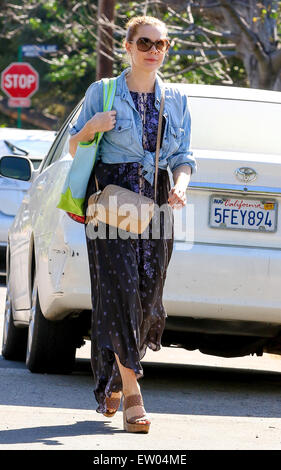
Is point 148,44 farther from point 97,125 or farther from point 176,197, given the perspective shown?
point 176,197

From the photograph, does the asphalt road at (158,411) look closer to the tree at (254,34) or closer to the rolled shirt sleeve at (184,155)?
the rolled shirt sleeve at (184,155)

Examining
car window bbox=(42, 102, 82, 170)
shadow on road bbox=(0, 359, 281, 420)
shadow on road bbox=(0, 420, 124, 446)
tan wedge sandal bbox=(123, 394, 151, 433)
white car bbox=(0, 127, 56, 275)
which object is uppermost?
car window bbox=(42, 102, 82, 170)

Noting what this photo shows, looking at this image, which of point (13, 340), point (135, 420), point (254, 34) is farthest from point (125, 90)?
point (254, 34)

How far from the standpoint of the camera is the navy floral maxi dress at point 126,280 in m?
5.72

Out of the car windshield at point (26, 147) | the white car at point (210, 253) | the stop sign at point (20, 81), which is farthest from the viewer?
the stop sign at point (20, 81)

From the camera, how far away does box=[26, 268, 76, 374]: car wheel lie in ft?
24.0

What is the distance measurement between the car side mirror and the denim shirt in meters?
2.38

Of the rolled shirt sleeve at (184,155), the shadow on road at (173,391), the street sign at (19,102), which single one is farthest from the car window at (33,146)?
the street sign at (19,102)

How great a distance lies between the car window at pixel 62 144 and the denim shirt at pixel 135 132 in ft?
4.82

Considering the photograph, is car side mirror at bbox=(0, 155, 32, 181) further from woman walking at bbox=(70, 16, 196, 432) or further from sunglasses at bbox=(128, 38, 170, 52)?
sunglasses at bbox=(128, 38, 170, 52)

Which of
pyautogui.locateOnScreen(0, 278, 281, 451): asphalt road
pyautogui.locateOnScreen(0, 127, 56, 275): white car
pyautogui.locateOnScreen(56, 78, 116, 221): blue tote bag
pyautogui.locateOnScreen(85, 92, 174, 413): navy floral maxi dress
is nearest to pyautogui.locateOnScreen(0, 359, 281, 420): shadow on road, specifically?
pyautogui.locateOnScreen(0, 278, 281, 451): asphalt road

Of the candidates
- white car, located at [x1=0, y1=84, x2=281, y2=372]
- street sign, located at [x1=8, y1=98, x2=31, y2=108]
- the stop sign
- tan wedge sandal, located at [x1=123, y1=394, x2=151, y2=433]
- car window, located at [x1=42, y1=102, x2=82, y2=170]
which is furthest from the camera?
the stop sign

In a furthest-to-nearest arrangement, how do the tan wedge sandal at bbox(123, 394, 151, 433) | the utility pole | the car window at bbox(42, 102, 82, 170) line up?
the utility pole < the car window at bbox(42, 102, 82, 170) < the tan wedge sandal at bbox(123, 394, 151, 433)

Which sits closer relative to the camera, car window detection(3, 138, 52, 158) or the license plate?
the license plate
